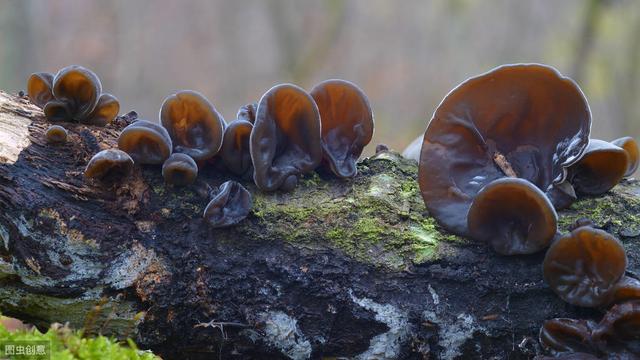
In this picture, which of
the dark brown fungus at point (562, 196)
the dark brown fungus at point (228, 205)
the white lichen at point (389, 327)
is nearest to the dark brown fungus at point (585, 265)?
the dark brown fungus at point (562, 196)

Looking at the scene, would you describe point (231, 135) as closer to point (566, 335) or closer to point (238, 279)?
point (238, 279)

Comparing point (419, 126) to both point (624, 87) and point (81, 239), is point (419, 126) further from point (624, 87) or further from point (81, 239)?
point (81, 239)

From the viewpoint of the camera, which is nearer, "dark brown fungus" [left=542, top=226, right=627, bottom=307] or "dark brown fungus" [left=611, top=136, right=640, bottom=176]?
"dark brown fungus" [left=542, top=226, right=627, bottom=307]

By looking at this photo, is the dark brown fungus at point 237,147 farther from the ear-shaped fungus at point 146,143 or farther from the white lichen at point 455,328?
the white lichen at point 455,328

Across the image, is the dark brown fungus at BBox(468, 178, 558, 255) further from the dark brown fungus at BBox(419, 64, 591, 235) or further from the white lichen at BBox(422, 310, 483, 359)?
the white lichen at BBox(422, 310, 483, 359)

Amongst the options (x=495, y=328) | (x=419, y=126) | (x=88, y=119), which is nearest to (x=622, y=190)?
(x=495, y=328)

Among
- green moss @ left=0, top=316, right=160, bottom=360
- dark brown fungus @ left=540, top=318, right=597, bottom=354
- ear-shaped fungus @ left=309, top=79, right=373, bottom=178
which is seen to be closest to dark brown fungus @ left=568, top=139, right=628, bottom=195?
dark brown fungus @ left=540, top=318, right=597, bottom=354
